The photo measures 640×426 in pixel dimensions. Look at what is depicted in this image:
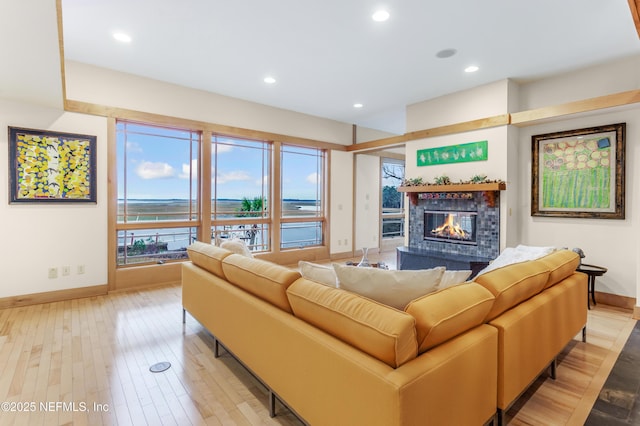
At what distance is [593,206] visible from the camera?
4012mm

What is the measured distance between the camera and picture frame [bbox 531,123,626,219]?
3.83 metres

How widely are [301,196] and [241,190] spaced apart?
53.3 inches

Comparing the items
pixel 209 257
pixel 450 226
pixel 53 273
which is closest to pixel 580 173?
pixel 450 226

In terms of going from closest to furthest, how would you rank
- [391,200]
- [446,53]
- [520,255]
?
[520,255], [446,53], [391,200]

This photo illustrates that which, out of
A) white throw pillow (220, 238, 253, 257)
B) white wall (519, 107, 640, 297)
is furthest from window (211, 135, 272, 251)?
white wall (519, 107, 640, 297)

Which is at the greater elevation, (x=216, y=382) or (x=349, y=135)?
(x=349, y=135)

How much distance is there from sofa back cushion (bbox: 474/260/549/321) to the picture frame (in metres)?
2.66

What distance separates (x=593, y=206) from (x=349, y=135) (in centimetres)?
451

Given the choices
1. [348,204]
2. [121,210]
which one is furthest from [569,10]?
[121,210]

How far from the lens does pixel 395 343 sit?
1.20 meters

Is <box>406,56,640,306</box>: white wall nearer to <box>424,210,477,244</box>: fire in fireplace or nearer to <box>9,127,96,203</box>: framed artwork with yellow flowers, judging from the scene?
<box>424,210,477,244</box>: fire in fireplace

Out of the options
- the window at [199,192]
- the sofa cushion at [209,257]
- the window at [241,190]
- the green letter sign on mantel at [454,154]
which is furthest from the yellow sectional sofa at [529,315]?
the window at [241,190]

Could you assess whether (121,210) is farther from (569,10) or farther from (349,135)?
(569,10)

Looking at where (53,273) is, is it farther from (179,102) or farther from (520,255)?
(520,255)
